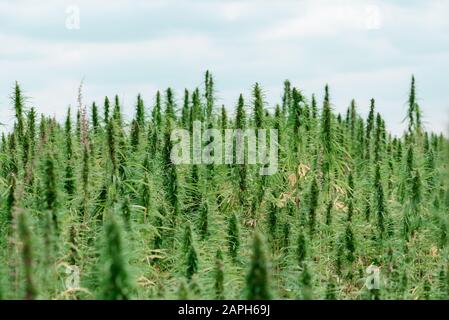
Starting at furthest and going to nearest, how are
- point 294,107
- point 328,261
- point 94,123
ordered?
1. point 94,123
2. point 294,107
3. point 328,261

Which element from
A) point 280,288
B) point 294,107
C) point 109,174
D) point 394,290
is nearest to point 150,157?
point 109,174

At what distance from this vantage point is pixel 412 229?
9781 millimetres

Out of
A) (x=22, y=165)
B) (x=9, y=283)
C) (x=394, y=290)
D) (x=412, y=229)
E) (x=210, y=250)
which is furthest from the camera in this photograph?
(x=22, y=165)

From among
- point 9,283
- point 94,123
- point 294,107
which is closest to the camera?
point 9,283

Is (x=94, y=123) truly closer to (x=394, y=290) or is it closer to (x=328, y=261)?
(x=328, y=261)

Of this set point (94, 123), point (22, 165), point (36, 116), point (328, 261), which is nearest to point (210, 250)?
point (328, 261)

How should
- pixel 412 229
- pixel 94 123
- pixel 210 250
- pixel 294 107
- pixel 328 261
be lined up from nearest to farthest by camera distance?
pixel 210 250, pixel 328 261, pixel 412 229, pixel 294 107, pixel 94 123

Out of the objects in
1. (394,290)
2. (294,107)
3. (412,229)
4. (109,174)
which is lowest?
(394,290)

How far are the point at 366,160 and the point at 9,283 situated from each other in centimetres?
1021

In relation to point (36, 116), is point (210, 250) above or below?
below

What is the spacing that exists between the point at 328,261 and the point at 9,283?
453 cm

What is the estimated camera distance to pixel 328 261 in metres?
9.08

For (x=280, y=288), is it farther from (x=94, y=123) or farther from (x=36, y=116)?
(x=94, y=123)

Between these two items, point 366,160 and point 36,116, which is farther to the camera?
point 366,160
